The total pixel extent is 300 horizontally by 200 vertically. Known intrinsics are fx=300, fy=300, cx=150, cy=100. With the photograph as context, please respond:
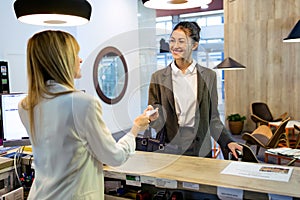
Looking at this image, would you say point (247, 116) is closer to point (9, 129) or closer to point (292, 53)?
point (292, 53)

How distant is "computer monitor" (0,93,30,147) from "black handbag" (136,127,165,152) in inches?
31.6

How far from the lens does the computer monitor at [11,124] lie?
6.42 ft

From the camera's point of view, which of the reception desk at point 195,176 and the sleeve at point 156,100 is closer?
the reception desk at point 195,176

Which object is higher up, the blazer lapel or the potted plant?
the blazer lapel

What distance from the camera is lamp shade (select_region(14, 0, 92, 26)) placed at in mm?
1353

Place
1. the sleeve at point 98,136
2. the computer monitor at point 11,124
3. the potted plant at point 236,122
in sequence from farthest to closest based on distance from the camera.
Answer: the potted plant at point 236,122, the computer monitor at point 11,124, the sleeve at point 98,136

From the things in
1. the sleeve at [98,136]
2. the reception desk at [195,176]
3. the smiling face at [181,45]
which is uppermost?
the smiling face at [181,45]

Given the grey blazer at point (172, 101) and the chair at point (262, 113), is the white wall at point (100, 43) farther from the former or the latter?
the chair at point (262, 113)

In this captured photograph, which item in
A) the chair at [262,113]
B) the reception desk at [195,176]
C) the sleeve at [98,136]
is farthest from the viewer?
the chair at [262,113]

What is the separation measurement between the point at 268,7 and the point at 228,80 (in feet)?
6.13

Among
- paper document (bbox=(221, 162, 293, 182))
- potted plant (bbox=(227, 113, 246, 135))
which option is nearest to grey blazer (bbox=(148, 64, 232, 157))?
paper document (bbox=(221, 162, 293, 182))

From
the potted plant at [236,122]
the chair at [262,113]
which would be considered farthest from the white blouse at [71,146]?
the potted plant at [236,122]

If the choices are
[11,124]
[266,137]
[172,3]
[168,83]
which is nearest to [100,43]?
[11,124]

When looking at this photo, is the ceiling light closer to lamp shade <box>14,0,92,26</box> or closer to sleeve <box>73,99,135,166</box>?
lamp shade <box>14,0,92,26</box>
